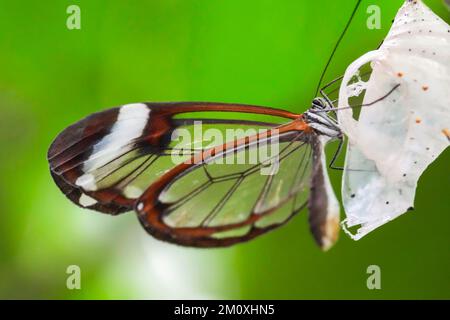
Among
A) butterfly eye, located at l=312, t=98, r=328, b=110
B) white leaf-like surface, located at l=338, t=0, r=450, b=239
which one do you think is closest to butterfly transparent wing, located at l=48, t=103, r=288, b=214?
butterfly eye, located at l=312, t=98, r=328, b=110

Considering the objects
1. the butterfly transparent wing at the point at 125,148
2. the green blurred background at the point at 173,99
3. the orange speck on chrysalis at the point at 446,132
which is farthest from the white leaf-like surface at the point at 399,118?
the green blurred background at the point at 173,99

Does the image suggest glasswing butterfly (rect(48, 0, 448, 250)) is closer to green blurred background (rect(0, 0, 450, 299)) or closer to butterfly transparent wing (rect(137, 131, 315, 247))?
butterfly transparent wing (rect(137, 131, 315, 247))

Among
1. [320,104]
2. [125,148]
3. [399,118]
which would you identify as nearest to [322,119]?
[320,104]

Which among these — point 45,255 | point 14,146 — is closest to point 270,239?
point 45,255

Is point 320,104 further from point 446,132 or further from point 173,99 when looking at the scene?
point 173,99

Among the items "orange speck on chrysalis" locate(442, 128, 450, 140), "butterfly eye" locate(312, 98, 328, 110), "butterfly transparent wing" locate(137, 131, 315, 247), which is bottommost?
"butterfly transparent wing" locate(137, 131, 315, 247)

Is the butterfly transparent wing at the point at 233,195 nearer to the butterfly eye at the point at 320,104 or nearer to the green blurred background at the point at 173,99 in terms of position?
the butterfly eye at the point at 320,104
